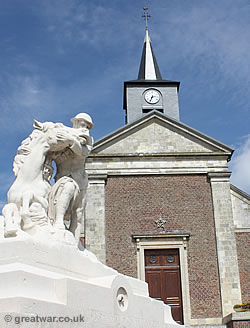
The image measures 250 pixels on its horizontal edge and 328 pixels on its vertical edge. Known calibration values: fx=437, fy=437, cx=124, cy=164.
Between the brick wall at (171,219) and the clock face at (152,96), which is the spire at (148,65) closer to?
the clock face at (152,96)

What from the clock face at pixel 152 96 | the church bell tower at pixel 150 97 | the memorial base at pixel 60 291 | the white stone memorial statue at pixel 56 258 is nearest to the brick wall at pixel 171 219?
the church bell tower at pixel 150 97

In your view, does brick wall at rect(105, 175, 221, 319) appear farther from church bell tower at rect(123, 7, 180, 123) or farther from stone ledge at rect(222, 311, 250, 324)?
church bell tower at rect(123, 7, 180, 123)

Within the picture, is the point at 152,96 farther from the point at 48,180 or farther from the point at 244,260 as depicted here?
the point at 48,180

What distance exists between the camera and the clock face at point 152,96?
76.9 ft

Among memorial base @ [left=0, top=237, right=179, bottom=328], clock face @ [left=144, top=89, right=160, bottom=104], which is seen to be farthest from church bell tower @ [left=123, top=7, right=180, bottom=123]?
memorial base @ [left=0, top=237, right=179, bottom=328]

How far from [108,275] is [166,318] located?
3.59 feet

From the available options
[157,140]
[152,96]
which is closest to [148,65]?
[152,96]

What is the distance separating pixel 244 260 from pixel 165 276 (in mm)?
2605

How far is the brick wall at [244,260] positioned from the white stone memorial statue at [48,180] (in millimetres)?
10717

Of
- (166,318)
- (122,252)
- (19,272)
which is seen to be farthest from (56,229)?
(122,252)

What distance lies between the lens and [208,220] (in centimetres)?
1463

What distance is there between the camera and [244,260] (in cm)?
1411

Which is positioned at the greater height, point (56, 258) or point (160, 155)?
point (160, 155)

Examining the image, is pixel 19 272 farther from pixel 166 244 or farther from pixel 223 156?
pixel 223 156
